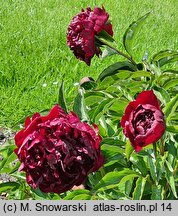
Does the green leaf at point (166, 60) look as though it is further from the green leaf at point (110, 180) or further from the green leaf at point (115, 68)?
the green leaf at point (110, 180)

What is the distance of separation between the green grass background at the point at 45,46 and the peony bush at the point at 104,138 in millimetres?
1756

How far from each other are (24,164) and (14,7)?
4.65 meters

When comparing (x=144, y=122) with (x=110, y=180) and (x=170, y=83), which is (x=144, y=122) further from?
(x=170, y=83)

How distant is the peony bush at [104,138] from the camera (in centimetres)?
152

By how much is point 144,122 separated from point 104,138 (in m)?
0.30

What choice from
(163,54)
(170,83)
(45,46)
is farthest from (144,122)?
(45,46)

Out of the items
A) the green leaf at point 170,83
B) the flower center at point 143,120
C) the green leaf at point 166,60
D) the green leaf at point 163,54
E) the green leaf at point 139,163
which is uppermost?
the green leaf at point 163,54

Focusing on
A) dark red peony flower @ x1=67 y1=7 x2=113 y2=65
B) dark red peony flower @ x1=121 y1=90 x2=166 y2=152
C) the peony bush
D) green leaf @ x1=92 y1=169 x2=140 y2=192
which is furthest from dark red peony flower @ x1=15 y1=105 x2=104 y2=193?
dark red peony flower @ x1=67 y1=7 x2=113 y2=65

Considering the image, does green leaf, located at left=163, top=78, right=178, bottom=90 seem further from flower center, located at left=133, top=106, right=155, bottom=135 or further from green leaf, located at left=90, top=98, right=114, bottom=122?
flower center, located at left=133, top=106, right=155, bottom=135

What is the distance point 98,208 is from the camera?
178cm

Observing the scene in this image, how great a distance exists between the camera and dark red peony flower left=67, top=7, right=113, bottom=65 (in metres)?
2.15

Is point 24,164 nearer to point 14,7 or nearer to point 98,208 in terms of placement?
point 98,208

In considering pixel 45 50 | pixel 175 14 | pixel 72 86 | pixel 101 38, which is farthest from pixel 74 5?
pixel 101 38

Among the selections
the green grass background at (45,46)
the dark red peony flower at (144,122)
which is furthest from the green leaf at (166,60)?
the green grass background at (45,46)
